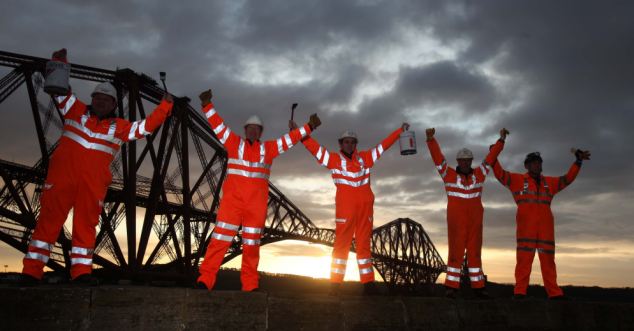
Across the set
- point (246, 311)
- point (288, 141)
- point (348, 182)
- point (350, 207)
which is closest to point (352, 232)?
point (350, 207)

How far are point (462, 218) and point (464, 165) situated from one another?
979 mm

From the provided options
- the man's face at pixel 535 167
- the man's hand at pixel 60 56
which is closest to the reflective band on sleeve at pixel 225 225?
the man's hand at pixel 60 56

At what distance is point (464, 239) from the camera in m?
7.79

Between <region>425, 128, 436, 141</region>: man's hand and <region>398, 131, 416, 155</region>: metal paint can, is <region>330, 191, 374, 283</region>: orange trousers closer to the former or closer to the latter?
<region>398, 131, 416, 155</region>: metal paint can

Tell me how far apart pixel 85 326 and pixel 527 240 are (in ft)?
21.9

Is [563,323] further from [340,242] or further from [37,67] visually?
[37,67]

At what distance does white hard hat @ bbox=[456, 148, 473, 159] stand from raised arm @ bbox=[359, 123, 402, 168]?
4.22ft

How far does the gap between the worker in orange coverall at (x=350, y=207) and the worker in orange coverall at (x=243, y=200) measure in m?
0.92

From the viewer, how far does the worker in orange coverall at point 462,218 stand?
25.5ft

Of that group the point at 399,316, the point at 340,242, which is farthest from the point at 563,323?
the point at 340,242

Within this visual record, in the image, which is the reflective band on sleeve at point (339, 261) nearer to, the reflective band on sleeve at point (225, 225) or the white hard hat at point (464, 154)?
the reflective band on sleeve at point (225, 225)

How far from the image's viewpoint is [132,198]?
37.8 ft

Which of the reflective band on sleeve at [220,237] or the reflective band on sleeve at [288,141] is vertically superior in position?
the reflective band on sleeve at [288,141]

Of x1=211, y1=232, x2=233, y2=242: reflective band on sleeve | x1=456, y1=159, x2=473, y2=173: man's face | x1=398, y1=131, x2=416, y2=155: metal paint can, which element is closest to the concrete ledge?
x1=211, y1=232, x2=233, y2=242: reflective band on sleeve
